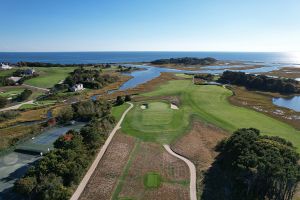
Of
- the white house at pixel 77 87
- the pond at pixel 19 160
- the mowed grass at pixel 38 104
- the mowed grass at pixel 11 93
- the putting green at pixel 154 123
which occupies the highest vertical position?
the white house at pixel 77 87

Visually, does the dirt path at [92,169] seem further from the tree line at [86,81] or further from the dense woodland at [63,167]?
the tree line at [86,81]

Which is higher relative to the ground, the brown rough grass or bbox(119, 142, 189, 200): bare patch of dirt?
the brown rough grass

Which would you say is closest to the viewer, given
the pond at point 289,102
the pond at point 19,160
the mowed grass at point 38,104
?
the pond at point 19,160

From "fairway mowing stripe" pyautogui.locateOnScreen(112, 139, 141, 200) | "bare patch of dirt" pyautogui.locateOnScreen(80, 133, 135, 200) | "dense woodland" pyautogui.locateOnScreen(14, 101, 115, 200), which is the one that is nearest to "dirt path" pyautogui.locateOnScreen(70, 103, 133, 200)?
"bare patch of dirt" pyautogui.locateOnScreen(80, 133, 135, 200)

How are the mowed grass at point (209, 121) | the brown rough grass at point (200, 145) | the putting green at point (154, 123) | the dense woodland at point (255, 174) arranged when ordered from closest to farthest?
the dense woodland at point (255, 174) → the brown rough grass at point (200, 145) → the putting green at point (154, 123) → the mowed grass at point (209, 121)

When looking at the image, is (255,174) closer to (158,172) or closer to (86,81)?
(158,172)

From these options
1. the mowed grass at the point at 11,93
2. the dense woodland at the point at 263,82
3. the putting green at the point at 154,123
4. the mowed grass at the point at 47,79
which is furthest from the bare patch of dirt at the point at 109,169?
the dense woodland at the point at 263,82

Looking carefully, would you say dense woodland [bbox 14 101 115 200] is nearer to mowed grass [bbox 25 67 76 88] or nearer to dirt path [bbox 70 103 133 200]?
dirt path [bbox 70 103 133 200]

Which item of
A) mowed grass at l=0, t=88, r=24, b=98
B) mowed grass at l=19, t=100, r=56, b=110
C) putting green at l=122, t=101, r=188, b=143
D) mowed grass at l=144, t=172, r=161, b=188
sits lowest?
mowed grass at l=144, t=172, r=161, b=188

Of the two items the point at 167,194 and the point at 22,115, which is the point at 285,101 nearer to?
the point at 167,194
